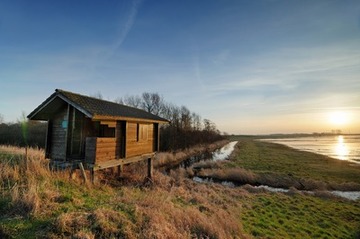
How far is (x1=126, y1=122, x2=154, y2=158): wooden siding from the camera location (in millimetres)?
14453

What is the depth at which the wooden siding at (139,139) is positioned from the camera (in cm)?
1445

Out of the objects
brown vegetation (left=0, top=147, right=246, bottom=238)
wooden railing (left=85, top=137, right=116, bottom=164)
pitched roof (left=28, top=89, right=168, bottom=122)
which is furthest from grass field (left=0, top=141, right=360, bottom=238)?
pitched roof (left=28, top=89, right=168, bottom=122)

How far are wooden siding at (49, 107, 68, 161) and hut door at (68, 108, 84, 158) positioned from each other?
44 centimetres

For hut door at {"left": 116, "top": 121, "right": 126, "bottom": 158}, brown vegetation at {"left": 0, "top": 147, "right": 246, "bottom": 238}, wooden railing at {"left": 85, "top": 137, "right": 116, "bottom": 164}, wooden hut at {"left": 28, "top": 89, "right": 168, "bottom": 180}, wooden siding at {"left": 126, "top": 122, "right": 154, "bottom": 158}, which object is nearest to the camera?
brown vegetation at {"left": 0, "top": 147, "right": 246, "bottom": 238}

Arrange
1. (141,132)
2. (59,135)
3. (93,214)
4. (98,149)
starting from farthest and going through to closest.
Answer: (141,132)
(59,135)
(98,149)
(93,214)

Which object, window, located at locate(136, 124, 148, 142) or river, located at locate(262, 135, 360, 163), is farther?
river, located at locate(262, 135, 360, 163)

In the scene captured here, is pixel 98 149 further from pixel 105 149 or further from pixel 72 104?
pixel 72 104

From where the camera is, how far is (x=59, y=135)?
1315 centimetres

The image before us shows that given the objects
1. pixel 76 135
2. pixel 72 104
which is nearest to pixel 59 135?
pixel 76 135

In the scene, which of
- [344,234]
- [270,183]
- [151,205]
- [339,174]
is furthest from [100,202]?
[339,174]

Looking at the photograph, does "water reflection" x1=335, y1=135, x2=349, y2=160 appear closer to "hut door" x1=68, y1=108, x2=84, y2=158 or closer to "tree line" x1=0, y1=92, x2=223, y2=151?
"tree line" x1=0, y1=92, x2=223, y2=151

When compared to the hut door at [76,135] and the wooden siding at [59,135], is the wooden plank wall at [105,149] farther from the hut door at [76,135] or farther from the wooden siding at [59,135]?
the wooden siding at [59,135]

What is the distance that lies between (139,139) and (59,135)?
507 cm

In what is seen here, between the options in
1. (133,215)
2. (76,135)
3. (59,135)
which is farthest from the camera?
(76,135)
